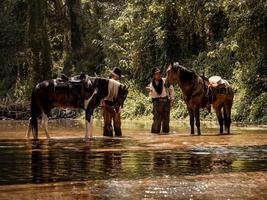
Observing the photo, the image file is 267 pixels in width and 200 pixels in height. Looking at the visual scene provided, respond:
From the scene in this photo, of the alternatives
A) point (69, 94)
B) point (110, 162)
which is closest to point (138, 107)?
point (69, 94)

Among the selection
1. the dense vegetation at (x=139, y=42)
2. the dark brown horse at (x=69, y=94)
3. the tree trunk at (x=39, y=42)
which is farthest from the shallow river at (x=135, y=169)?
the tree trunk at (x=39, y=42)

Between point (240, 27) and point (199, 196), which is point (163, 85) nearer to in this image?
point (240, 27)

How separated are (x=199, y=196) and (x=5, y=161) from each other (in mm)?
5029

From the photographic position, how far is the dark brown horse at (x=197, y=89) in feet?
59.3

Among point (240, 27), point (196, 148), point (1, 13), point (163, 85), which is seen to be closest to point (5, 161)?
point (196, 148)

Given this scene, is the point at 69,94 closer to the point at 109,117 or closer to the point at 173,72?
the point at 109,117

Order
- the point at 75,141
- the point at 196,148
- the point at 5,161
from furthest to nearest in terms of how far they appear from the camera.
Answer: the point at 75,141 → the point at 196,148 → the point at 5,161

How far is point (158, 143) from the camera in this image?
1477cm

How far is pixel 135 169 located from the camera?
31.3 feet

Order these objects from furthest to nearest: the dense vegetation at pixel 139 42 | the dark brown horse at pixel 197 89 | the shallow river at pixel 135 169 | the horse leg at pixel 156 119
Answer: the dense vegetation at pixel 139 42, the horse leg at pixel 156 119, the dark brown horse at pixel 197 89, the shallow river at pixel 135 169

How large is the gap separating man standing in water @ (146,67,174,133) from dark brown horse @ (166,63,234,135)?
3.85ft

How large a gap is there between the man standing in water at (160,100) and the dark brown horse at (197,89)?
1.17m

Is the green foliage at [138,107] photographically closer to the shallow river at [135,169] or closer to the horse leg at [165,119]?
the horse leg at [165,119]

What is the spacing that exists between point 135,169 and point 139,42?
26.0 m
